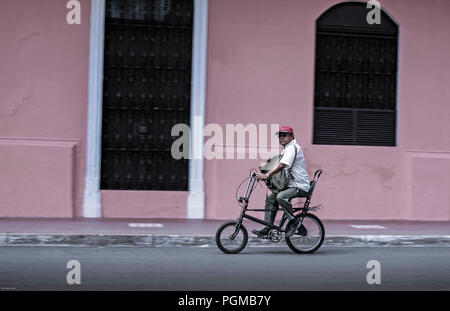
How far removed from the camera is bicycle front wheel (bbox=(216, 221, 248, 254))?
9.29 m

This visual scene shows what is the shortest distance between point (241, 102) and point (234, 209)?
215 centimetres

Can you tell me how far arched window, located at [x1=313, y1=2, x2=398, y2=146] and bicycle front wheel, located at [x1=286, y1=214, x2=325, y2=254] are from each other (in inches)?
175

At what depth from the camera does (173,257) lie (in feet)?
29.8

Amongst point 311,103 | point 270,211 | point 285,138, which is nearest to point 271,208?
point 270,211

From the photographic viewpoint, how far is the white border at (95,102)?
13023mm

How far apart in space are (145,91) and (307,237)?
5310 mm

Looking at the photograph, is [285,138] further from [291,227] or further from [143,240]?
[143,240]

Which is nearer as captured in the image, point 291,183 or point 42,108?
point 291,183

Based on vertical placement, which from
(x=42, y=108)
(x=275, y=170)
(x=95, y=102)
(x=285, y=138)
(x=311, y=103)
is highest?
(x=311, y=103)

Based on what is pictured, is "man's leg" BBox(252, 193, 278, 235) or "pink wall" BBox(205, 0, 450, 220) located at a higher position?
"pink wall" BBox(205, 0, 450, 220)

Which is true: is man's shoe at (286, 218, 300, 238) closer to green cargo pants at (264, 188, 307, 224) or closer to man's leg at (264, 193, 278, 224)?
green cargo pants at (264, 188, 307, 224)

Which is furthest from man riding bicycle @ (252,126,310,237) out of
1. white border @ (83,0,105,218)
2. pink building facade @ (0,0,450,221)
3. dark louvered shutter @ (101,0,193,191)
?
white border @ (83,0,105,218)

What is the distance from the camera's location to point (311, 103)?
13719 millimetres

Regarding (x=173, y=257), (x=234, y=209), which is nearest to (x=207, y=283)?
(x=173, y=257)
